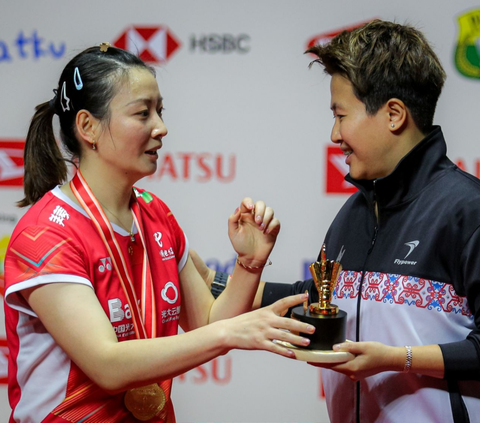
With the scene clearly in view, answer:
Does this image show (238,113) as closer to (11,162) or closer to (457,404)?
(11,162)

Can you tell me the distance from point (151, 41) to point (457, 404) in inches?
74.1

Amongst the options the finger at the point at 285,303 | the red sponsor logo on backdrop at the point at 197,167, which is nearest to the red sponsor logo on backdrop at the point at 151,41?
the red sponsor logo on backdrop at the point at 197,167

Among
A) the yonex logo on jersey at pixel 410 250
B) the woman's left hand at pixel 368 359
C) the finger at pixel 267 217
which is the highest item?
the finger at pixel 267 217

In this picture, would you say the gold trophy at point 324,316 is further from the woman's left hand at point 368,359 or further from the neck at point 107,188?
the neck at point 107,188

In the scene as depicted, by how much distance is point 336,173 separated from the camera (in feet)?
8.25

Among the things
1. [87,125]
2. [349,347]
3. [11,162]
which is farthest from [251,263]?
[11,162]

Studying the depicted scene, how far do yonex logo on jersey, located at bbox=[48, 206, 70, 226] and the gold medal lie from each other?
42 centimetres

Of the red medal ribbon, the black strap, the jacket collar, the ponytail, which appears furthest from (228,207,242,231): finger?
the black strap

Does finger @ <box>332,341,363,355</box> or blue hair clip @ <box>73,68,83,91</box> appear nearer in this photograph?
finger @ <box>332,341,363,355</box>

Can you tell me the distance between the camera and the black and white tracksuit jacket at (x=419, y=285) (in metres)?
1.33

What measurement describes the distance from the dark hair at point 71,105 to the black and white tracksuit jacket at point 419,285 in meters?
0.69

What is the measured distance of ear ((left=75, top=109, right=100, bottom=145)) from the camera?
4.85 feet

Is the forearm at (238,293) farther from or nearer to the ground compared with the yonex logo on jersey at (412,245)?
nearer to the ground

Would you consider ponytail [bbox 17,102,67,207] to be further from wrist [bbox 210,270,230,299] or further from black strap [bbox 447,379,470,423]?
black strap [bbox 447,379,470,423]
